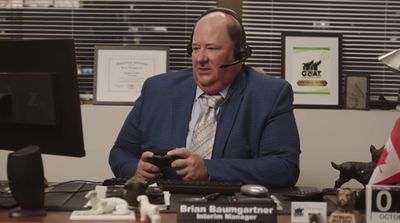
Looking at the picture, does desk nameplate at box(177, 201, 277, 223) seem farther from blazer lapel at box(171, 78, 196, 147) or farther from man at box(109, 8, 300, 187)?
blazer lapel at box(171, 78, 196, 147)

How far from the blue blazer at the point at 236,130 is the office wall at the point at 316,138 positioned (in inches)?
27.0

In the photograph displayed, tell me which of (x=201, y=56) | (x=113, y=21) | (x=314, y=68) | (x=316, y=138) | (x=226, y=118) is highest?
(x=113, y=21)

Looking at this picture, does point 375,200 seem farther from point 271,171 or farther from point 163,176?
point 163,176

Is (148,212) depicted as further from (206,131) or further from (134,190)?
(206,131)

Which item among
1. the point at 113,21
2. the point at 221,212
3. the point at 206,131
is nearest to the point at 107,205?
the point at 221,212

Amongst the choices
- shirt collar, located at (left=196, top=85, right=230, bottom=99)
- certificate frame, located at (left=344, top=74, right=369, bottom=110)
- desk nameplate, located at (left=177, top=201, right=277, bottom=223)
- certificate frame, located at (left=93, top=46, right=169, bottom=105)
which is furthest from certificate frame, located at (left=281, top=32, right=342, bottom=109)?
desk nameplate, located at (left=177, top=201, right=277, bottom=223)

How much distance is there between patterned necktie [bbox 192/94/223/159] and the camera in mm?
2084

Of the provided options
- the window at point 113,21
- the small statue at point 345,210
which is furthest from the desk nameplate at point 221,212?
the window at point 113,21

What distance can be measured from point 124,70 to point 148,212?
1.77 m

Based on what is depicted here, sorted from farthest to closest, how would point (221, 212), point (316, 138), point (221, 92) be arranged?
point (316, 138)
point (221, 92)
point (221, 212)

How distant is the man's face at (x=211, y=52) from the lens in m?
2.15

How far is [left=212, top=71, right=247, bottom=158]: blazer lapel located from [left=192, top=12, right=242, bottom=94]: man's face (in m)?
0.06

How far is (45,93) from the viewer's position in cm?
146

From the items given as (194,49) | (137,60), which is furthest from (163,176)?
(137,60)
